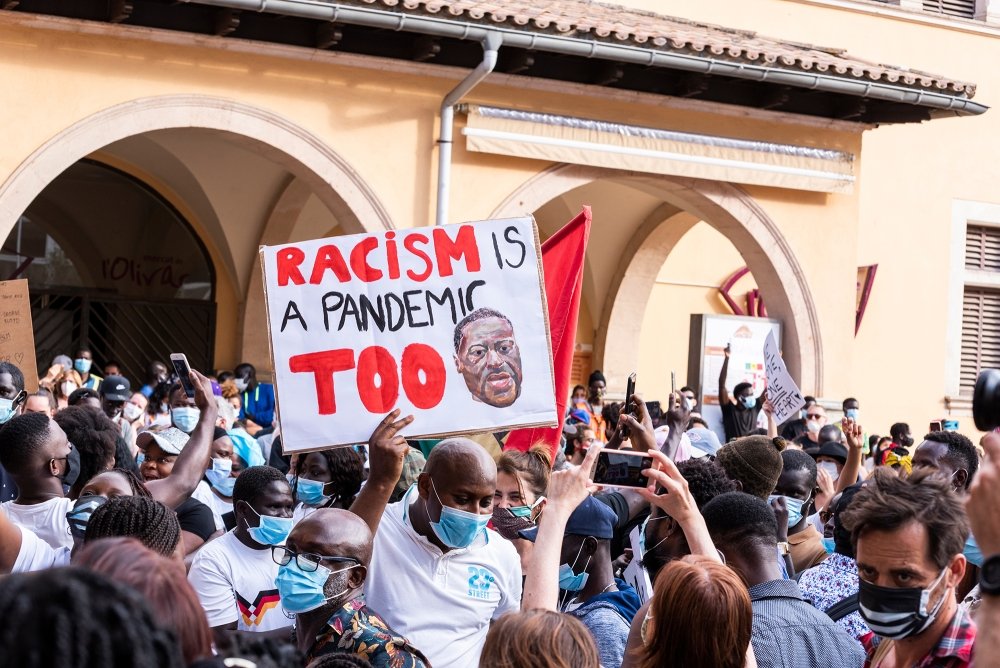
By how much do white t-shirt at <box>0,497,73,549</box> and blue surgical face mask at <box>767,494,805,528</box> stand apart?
281 centimetres

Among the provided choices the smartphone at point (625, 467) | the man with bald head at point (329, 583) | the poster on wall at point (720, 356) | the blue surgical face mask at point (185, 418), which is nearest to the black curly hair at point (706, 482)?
the smartphone at point (625, 467)

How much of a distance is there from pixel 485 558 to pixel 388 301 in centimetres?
130

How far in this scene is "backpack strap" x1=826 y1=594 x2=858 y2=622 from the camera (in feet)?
12.9

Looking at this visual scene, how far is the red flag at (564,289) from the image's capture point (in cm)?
644

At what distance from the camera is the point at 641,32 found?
1191 centimetres

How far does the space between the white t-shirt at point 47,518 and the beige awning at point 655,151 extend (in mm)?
7804

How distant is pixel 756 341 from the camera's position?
1302 centimetres

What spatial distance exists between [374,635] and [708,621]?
953 millimetres

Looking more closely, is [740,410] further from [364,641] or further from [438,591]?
[364,641]

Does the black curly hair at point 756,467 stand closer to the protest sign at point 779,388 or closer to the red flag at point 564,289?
the red flag at point 564,289

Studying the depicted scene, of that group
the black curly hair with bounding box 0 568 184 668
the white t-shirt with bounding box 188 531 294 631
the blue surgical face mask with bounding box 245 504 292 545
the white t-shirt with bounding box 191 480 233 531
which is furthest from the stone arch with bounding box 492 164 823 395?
the black curly hair with bounding box 0 568 184 668

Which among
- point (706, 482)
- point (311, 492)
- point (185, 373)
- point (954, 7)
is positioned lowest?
point (311, 492)

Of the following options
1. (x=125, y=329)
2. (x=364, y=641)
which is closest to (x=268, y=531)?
(x=364, y=641)

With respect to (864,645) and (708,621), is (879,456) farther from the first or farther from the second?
(708,621)
